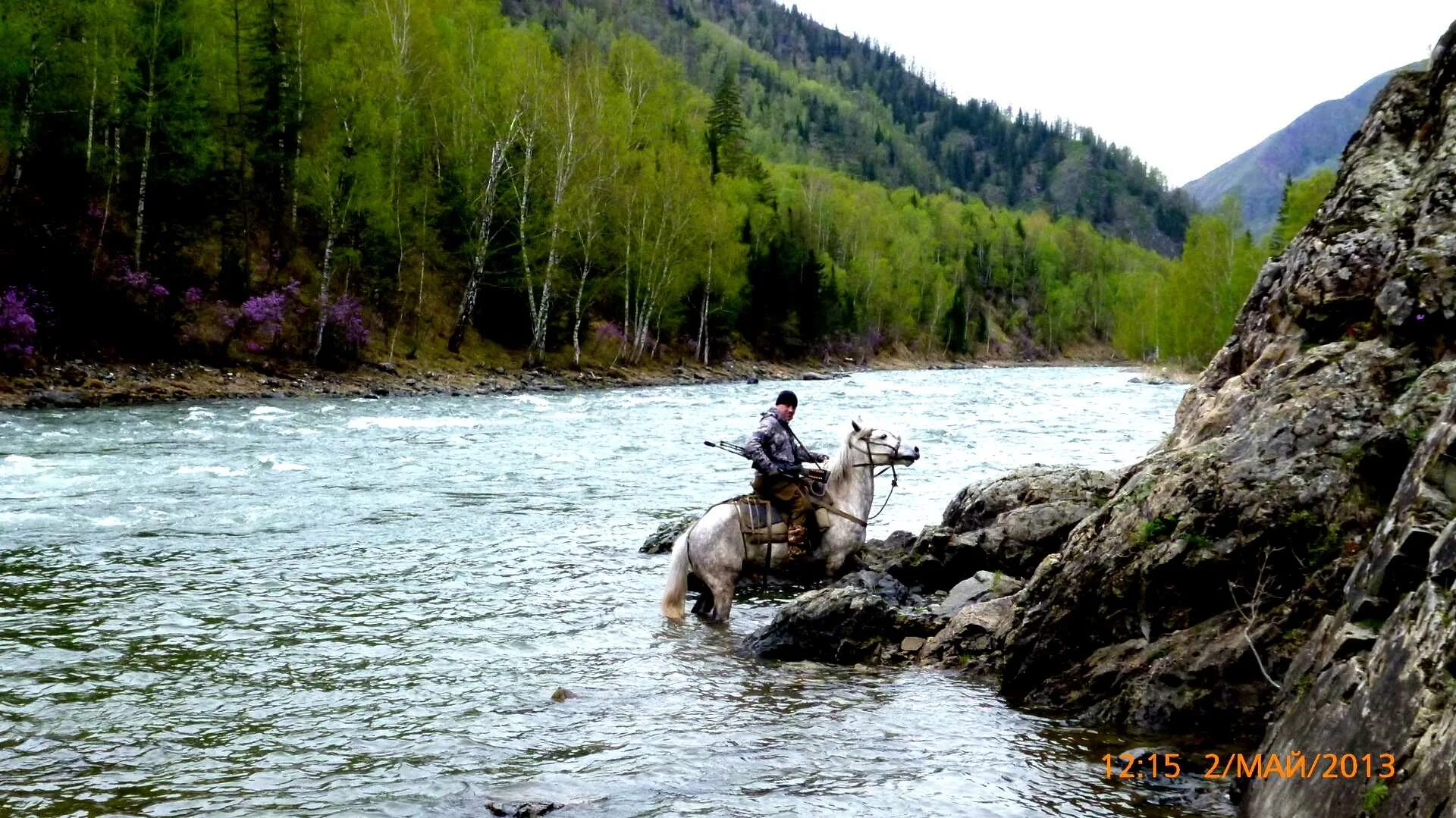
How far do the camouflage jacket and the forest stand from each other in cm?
2989

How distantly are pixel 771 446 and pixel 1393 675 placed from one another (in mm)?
7514

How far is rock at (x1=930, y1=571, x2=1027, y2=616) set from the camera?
1010cm

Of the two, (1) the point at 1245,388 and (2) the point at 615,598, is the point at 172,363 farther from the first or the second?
(1) the point at 1245,388

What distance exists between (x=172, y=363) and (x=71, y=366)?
4.06m

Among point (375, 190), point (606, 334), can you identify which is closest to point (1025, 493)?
point (375, 190)

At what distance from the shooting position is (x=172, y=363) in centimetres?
3697

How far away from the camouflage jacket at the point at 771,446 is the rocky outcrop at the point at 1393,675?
633 centimetres

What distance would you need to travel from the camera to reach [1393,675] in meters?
4.12

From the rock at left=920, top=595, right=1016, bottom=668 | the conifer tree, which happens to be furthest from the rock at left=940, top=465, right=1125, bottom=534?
the conifer tree

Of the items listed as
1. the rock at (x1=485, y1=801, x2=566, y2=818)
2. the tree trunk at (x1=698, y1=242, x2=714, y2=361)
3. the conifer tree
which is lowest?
the rock at (x1=485, y1=801, x2=566, y2=818)

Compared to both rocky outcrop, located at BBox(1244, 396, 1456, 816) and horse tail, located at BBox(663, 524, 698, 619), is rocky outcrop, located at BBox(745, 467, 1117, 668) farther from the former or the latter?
rocky outcrop, located at BBox(1244, 396, 1456, 816)

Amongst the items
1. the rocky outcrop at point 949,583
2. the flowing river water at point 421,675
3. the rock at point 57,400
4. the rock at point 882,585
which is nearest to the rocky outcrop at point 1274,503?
the flowing river water at point 421,675

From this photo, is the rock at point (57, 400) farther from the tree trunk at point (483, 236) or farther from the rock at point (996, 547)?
the rock at point (996, 547)

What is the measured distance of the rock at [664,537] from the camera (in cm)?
1458
